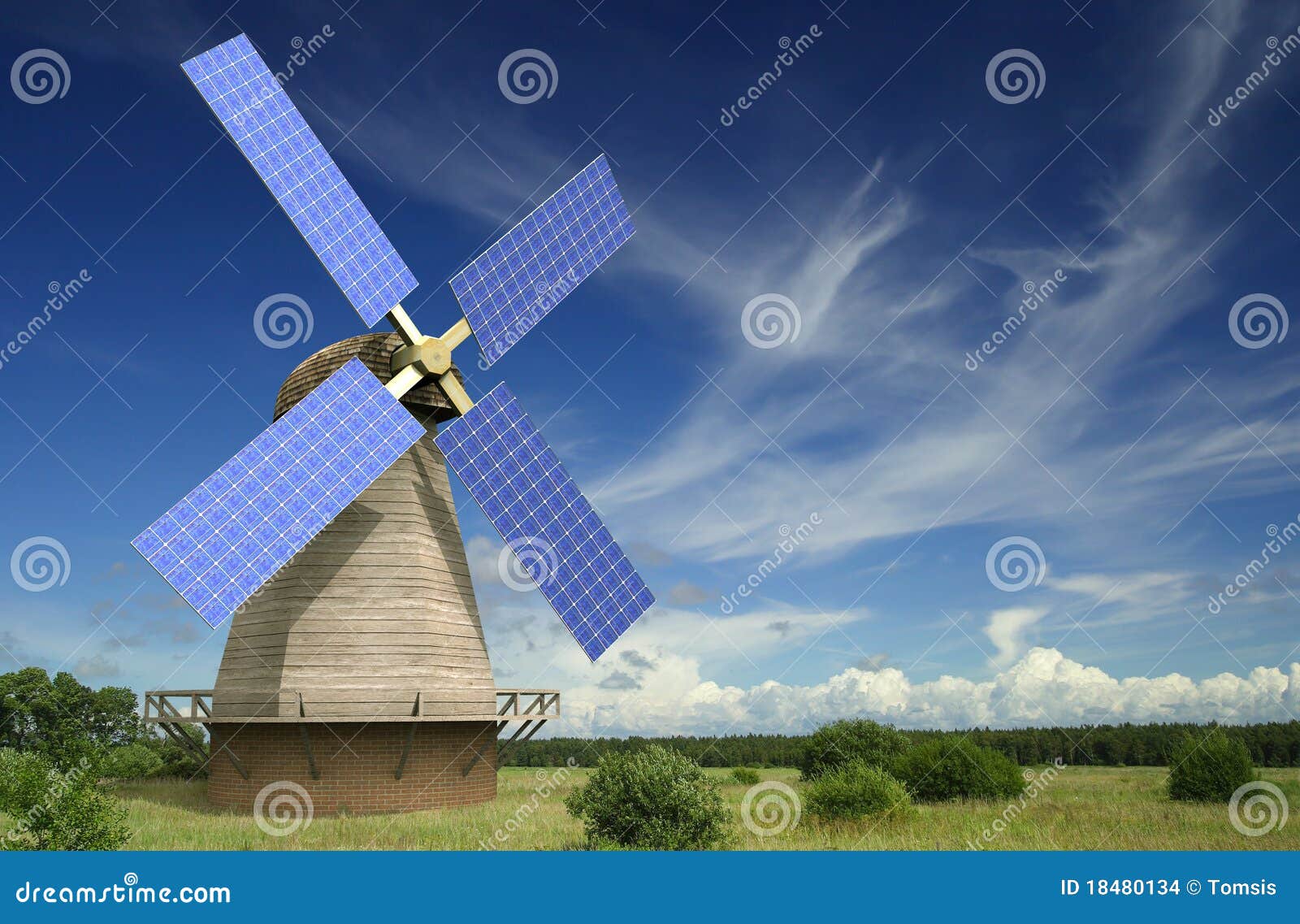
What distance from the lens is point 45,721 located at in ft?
123

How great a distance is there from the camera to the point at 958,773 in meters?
23.0

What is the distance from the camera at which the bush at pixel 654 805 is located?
13922 millimetres

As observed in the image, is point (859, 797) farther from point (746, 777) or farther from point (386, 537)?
point (746, 777)

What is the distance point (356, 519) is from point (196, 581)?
19.0 feet

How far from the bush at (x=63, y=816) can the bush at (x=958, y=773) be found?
1860 centimetres

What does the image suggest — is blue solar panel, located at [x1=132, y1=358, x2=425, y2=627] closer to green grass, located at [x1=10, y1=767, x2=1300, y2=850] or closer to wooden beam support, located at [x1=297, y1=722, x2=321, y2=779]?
wooden beam support, located at [x1=297, y1=722, x2=321, y2=779]

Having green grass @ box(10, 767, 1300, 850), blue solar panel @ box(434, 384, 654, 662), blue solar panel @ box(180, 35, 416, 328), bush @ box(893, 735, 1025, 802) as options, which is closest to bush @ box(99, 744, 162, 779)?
green grass @ box(10, 767, 1300, 850)

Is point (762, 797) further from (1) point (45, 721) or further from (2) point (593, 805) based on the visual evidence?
(1) point (45, 721)

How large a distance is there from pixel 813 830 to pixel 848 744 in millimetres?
8628

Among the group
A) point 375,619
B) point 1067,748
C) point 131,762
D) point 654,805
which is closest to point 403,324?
point 375,619

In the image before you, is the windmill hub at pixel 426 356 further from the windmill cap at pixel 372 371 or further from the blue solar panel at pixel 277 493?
the blue solar panel at pixel 277 493

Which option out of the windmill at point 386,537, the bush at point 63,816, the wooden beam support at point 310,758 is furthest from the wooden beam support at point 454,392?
the bush at point 63,816

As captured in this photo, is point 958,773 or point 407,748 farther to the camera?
point 958,773

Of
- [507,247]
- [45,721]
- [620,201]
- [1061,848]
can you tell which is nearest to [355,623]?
[507,247]
